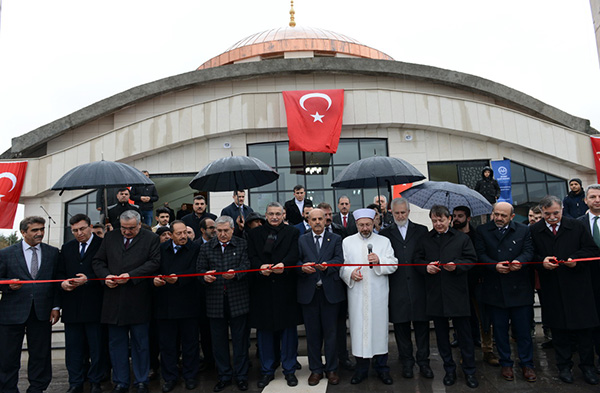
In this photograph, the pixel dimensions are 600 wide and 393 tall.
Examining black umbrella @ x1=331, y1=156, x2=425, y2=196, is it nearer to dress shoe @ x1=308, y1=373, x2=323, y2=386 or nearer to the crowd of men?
the crowd of men

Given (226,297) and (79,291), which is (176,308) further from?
(79,291)

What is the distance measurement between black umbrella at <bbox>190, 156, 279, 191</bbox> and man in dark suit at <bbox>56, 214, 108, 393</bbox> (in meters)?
1.69

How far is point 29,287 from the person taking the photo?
16.2 ft

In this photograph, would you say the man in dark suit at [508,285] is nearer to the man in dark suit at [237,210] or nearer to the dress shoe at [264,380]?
the dress shoe at [264,380]

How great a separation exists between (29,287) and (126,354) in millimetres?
1393

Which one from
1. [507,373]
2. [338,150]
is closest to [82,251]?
[507,373]

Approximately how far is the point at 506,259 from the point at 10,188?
14624mm

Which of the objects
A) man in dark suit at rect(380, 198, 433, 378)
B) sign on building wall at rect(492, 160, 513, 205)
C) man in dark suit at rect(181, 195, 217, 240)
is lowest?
→ man in dark suit at rect(380, 198, 433, 378)

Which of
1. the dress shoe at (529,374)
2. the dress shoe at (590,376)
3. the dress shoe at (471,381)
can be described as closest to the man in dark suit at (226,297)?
the dress shoe at (471,381)

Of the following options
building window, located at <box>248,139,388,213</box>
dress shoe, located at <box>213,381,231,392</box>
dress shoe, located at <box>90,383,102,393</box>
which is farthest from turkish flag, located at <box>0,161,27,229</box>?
dress shoe, located at <box>213,381,231,392</box>

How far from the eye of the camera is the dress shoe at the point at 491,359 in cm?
536

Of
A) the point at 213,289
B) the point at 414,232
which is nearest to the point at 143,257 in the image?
the point at 213,289

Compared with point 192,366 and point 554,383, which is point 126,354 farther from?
point 554,383

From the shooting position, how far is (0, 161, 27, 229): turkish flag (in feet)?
44.0
